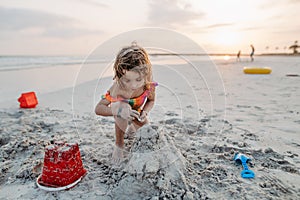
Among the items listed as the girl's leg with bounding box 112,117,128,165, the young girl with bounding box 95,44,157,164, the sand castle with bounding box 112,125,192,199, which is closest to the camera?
the sand castle with bounding box 112,125,192,199

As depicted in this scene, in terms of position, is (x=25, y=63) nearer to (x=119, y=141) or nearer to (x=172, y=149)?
(x=119, y=141)

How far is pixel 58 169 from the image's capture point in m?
1.48

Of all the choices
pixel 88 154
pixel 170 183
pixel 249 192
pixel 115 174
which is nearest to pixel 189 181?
pixel 170 183

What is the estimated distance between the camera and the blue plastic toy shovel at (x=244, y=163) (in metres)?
1.61

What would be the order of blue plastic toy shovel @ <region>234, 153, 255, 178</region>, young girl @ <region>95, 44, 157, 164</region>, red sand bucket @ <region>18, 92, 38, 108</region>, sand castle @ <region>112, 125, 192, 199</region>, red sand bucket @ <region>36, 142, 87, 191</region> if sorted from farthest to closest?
red sand bucket @ <region>18, 92, 38, 108</region> < young girl @ <region>95, 44, 157, 164</region> < blue plastic toy shovel @ <region>234, 153, 255, 178</region> < red sand bucket @ <region>36, 142, 87, 191</region> < sand castle @ <region>112, 125, 192, 199</region>

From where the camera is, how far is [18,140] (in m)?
2.27

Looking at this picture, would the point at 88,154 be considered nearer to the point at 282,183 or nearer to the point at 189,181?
the point at 189,181

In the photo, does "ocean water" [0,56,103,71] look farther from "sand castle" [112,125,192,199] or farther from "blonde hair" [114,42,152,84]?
"sand castle" [112,125,192,199]

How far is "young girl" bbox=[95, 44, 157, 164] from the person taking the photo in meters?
1.72

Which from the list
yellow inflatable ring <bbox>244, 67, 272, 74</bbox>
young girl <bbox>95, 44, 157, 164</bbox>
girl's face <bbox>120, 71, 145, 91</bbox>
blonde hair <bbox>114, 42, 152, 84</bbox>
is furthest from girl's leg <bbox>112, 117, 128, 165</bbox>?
yellow inflatable ring <bbox>244, 67, 272, 74</bbox>

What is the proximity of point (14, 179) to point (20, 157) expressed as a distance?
1.24 feet

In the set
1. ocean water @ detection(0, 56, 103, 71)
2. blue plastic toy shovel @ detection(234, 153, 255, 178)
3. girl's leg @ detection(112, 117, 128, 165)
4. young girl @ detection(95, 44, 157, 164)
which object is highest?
ocean water @ detection(0, 56, 103, 71)

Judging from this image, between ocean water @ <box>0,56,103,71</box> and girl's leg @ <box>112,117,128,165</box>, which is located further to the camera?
ocean water @ <box>0,56,103,71</box>

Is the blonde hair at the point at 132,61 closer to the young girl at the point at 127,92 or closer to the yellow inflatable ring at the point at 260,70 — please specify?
the young girl at the point at 127,92
